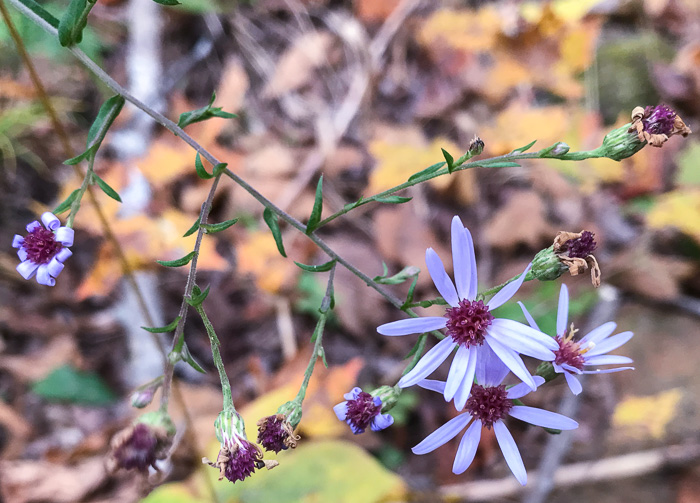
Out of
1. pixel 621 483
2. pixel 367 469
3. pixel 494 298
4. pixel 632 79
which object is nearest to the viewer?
pixel 494 298

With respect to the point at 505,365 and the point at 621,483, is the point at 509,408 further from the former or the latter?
the point at 621,483

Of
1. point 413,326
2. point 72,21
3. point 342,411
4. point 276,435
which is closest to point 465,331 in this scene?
point 413,326

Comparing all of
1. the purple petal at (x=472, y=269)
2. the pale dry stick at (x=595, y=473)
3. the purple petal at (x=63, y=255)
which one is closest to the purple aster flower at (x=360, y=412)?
the purple petal at (x=472, y=269)

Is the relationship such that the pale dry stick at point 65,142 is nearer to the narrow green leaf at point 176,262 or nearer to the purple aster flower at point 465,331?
the narrow green leaf at point 176,262

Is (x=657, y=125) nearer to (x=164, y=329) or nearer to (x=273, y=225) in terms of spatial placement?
(x=273, y=225)

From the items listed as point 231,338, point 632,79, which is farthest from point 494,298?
point 632,79

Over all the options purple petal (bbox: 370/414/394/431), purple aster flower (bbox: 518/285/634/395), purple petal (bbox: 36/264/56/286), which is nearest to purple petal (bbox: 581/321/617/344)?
purple aster flower (bbox: 518/285/634/395)

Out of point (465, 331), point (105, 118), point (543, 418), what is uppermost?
point (105, 118)
